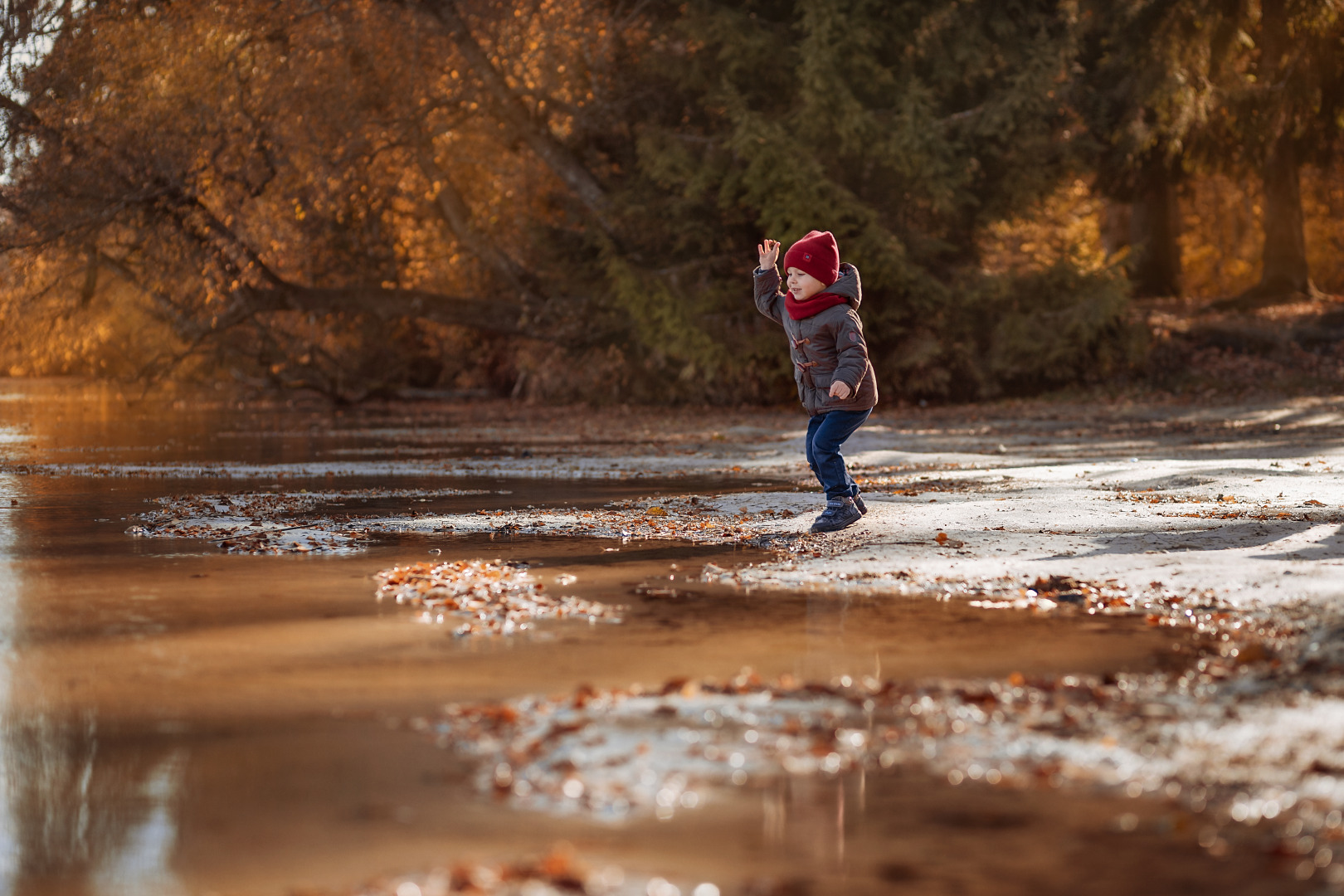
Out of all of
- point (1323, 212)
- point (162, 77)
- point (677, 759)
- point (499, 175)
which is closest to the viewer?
point (677, 759)

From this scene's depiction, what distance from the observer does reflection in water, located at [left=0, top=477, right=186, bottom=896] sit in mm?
3549

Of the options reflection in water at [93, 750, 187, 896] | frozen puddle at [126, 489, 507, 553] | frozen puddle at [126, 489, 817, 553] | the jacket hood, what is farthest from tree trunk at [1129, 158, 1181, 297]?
reflection in water at [93, 750, 187, 896]

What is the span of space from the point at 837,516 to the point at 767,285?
182 centimetres

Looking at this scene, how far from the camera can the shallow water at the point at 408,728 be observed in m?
3.58

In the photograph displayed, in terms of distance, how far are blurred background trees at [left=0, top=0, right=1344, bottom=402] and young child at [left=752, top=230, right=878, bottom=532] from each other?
14639 millimetres

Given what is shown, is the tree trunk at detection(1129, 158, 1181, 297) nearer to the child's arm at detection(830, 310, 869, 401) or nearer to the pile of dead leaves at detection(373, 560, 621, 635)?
the child's arm at detection(830, 310, 869, 401)

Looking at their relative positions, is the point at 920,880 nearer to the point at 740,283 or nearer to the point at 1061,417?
the point at 1061,417

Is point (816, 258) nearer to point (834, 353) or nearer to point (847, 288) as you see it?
point (847, 288)

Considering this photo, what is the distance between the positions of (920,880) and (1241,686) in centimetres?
231

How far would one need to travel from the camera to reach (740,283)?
2644cm

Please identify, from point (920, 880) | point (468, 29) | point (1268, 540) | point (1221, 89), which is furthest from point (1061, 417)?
point (920, 880)

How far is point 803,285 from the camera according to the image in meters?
9.98

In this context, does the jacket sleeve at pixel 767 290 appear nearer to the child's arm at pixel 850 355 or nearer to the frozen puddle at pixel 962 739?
the child's arm at pixel 850 355

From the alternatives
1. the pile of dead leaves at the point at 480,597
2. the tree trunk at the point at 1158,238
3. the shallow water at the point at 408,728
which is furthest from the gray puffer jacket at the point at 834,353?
the tree trunk at the point at 1158,238
